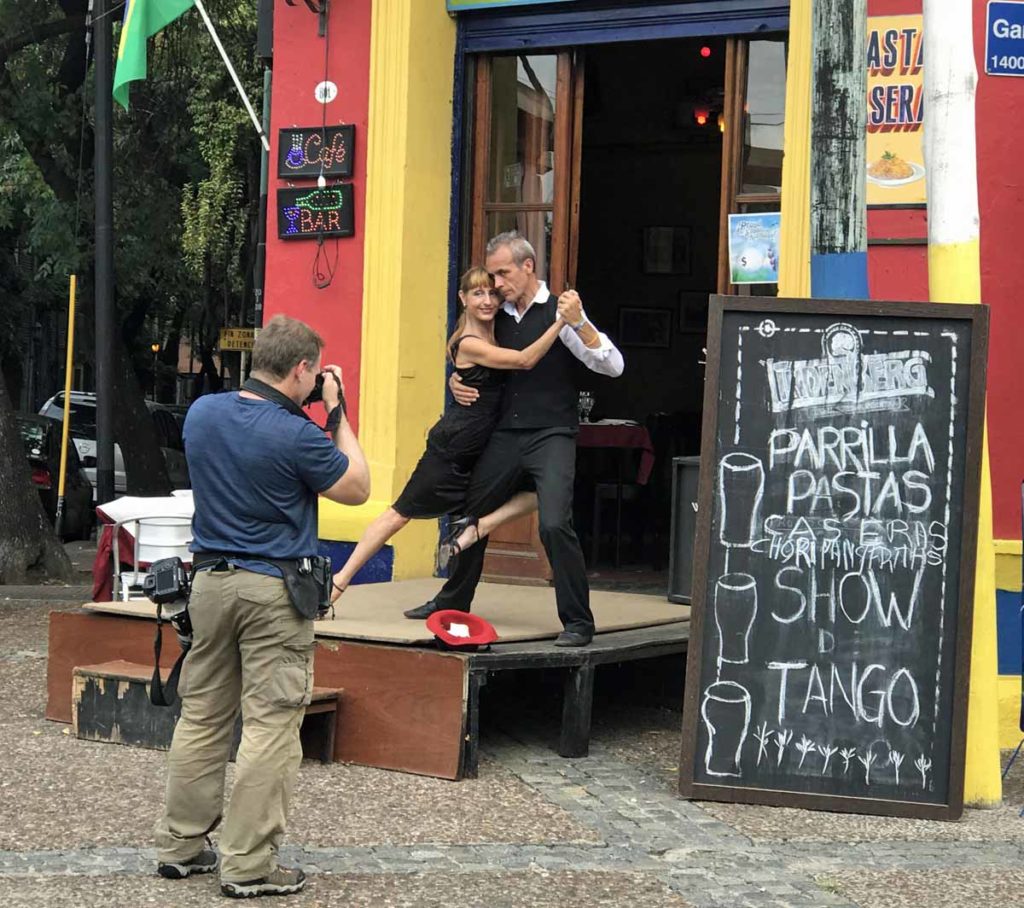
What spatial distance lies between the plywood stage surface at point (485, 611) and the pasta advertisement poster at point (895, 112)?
2408 mm

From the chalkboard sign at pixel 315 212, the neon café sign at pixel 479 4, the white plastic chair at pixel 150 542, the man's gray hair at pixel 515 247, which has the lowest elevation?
the white plastic chair at pixel 150 542

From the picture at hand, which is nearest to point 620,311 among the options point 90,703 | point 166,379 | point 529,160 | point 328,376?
point 529,160

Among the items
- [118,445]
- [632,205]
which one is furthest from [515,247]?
[118,445]

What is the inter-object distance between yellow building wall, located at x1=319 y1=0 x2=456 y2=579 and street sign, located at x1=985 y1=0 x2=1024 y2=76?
10.8ft

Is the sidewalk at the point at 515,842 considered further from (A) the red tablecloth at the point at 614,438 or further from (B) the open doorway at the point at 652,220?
(B) the open doorway at the point at 652,220

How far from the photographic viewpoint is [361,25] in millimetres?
9891

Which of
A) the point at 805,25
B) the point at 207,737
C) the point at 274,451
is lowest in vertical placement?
the point at 207,737

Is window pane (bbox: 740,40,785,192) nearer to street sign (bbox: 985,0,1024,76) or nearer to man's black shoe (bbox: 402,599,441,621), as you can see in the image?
street sign (bbox: 985,0,1024,76)

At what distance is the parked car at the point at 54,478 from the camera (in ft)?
64.6

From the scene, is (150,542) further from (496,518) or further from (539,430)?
(539,430)

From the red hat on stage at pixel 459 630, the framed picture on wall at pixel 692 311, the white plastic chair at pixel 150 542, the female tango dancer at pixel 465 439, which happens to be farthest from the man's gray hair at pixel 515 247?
the framed picture on wall at pixel 692 311

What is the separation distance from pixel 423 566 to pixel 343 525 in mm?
556

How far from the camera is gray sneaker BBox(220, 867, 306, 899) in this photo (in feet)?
17.0

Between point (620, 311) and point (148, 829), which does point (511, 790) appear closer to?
point (148, 829)
